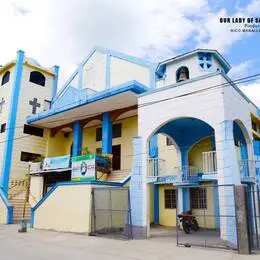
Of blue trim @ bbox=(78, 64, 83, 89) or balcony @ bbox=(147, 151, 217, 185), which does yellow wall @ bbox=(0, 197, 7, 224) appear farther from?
balcony @ bbox=(147, 151, 217, 185)

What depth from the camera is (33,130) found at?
2223 cm

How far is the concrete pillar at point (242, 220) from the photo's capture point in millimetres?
8211

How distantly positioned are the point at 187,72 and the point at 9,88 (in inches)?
577

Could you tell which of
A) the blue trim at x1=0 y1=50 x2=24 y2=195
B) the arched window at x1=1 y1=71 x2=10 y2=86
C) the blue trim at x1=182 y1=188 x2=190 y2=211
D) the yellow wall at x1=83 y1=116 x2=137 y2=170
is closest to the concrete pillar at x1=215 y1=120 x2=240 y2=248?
the blue trim at x1=182 y1=188 x2=190 y2=211

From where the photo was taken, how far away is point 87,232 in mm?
12289

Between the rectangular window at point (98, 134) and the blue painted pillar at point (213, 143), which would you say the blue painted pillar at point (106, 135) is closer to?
the rectangular window at point (98, 134)

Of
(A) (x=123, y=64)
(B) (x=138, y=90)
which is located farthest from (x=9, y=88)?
(B) (x=138, y=90)

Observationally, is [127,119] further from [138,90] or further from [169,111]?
[169,111]

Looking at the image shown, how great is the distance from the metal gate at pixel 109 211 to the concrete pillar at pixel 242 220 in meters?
5.03

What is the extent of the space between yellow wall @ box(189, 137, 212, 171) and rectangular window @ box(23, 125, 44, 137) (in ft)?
41.7

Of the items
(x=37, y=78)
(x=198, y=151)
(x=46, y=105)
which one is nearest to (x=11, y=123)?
(x=46, y=105)

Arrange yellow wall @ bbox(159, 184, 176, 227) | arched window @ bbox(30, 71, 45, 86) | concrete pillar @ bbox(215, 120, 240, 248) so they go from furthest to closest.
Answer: arched window @ bbox(30, 71, 45, 86) → yellow wall @ bbox(159, 184, 176, 227) → concrete pillar @ bbox(215, 120, 240, 248)

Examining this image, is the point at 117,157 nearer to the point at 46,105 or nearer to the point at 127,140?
the point at 127,140

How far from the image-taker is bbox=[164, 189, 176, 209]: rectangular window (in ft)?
53.0
